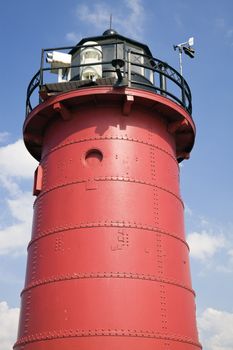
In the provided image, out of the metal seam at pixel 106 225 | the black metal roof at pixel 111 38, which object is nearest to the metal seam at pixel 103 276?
the metal seam at pixel 106 225

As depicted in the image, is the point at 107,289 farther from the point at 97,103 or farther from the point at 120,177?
the point at 97,103

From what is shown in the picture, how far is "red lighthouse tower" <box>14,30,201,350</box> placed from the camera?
10.3 metres

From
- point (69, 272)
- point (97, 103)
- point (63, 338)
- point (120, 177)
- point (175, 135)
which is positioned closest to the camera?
point (63, 338)

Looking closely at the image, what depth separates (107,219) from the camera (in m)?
11.2

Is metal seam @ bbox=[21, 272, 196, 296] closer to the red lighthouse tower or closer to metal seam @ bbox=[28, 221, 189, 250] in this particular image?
the red lighthouse tower

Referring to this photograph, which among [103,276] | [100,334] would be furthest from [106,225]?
[100,334]

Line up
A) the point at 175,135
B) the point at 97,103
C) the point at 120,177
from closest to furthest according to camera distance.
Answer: the point at 120,177
the point at 97,103
the point at 175,135

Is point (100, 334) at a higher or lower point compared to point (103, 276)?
lower

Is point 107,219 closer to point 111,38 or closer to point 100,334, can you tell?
point 100,334

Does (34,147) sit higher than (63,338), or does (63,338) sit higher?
(34,147)

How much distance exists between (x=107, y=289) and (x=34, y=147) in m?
6.22

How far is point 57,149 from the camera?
1268 cm

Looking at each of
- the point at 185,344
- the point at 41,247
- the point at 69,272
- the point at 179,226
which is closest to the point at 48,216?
the point at 41,247

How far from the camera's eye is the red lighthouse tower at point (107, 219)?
33.9 ft
